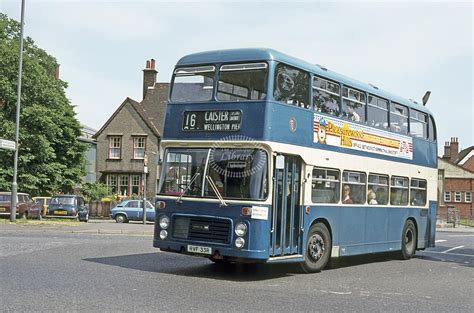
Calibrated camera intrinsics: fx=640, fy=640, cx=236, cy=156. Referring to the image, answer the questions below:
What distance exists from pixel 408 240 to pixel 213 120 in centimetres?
820

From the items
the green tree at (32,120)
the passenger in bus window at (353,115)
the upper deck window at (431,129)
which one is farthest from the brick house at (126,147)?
the passenger in bus window at (353,115)

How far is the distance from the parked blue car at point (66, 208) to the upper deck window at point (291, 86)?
27333 millimetres

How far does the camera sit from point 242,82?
1213 centimetres

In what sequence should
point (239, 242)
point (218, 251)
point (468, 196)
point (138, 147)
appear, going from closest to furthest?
point (239, 242), point (218, 251), point (138, 147), point (468, 196)

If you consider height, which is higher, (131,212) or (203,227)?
(203,227)

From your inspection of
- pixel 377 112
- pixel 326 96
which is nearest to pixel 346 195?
pixel 326 96

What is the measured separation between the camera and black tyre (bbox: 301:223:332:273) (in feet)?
43.0

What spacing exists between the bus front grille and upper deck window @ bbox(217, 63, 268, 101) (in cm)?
236

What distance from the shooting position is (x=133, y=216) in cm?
3759

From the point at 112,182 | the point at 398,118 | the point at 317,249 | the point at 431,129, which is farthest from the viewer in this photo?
the point at 112,182

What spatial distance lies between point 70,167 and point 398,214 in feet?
124

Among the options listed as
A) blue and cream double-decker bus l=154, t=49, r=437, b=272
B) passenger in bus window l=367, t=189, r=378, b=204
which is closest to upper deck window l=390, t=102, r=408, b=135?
blue and cream double-decker bus l=154, t=49, r=437, b=272

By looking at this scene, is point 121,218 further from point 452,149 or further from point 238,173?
point 452,149

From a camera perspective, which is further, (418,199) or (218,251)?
(418,199)
